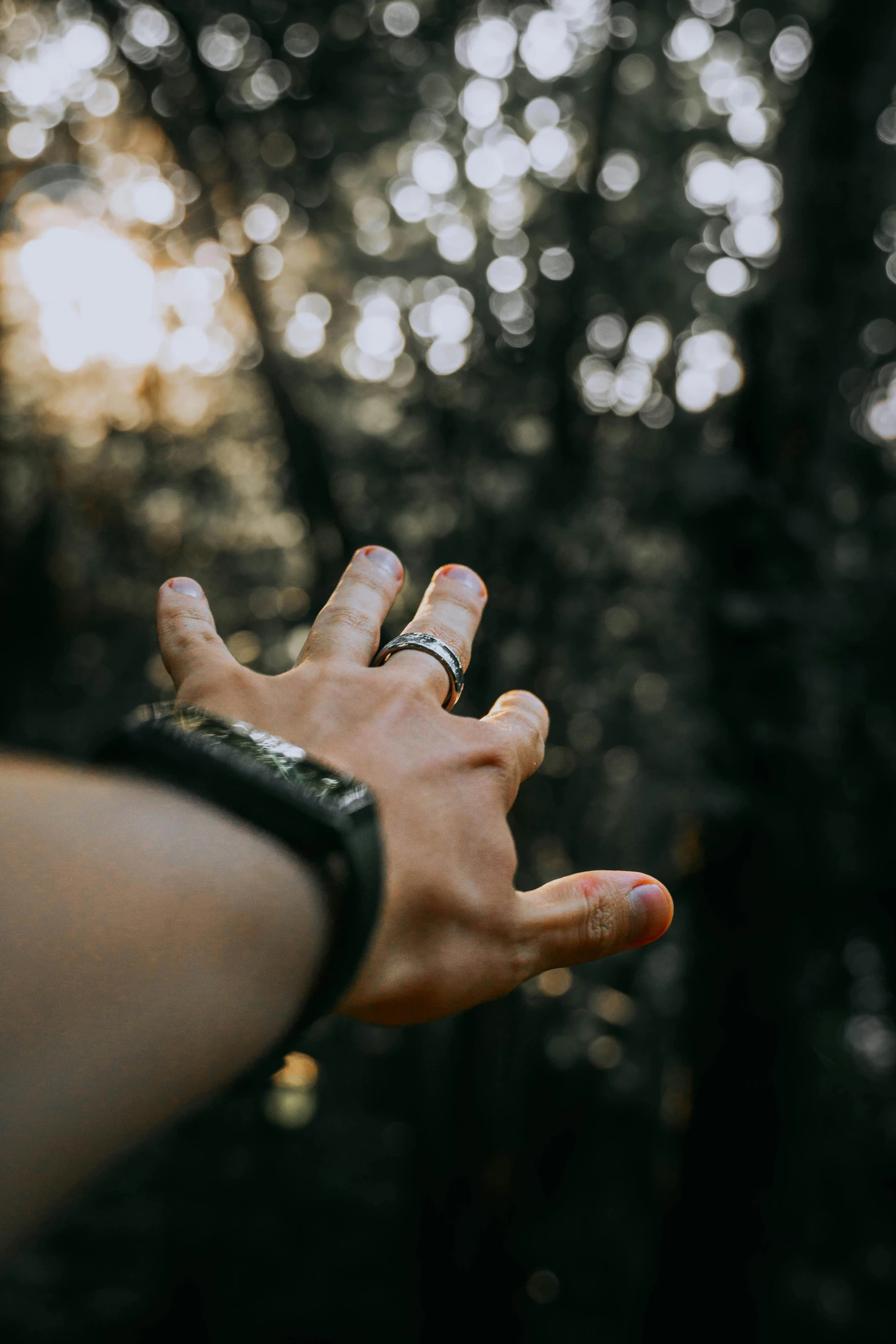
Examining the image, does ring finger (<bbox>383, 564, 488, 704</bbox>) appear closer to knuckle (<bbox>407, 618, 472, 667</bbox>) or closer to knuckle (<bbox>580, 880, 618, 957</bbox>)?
knuckle (<bbox>407, 618, 472, 667</bbox>)

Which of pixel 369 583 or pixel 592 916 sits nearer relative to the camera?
pixel 592 916

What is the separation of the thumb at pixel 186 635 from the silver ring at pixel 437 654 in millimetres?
200

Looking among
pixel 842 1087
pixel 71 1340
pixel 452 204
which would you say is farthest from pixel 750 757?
pixel 71 1340

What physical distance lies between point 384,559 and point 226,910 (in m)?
0.64

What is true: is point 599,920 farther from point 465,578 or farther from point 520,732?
point 465,578

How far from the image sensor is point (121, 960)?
58 cm

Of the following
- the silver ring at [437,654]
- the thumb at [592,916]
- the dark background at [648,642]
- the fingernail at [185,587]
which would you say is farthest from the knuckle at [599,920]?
the dark background at [648,642]

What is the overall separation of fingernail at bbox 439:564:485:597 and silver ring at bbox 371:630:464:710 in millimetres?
130

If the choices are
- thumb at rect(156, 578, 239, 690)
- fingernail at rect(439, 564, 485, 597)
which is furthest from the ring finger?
thumb at rect(156, 578, 239, 690)

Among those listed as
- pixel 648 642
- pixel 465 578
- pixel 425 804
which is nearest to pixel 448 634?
pixel 465 578

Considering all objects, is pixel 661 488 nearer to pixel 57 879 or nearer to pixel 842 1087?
pixel 57 879

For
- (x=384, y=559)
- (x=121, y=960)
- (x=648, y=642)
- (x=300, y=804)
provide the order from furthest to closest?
(x=648, y=642), (x=384, y=559), (x=300, y=804), (x=121, y=960)

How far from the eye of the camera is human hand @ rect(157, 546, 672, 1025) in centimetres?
82

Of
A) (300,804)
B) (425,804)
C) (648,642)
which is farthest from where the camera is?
(648,642)
